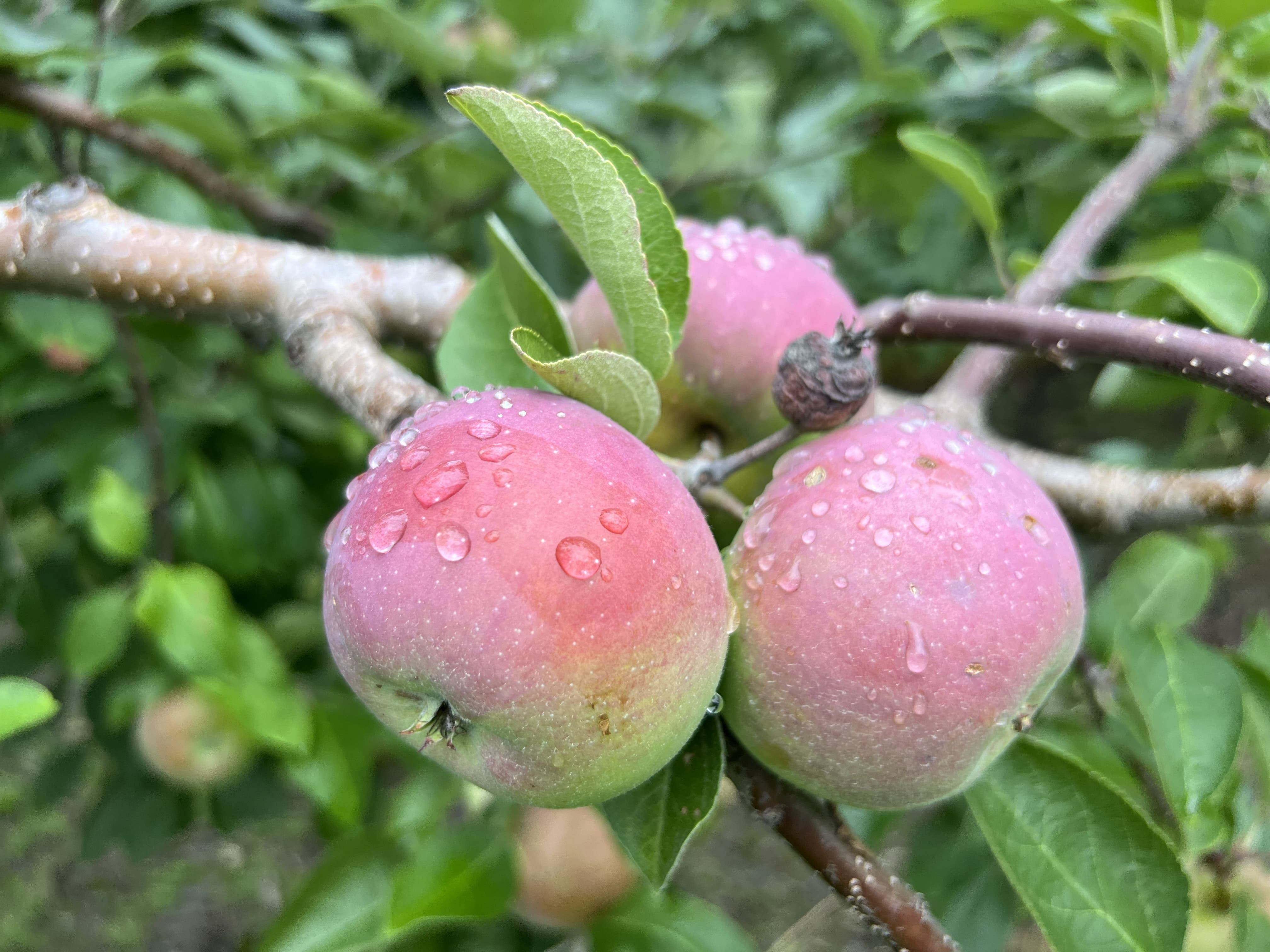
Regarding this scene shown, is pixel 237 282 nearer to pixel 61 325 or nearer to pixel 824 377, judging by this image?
pixel 61 325

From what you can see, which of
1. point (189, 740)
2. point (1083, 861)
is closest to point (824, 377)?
point (1083, 861)

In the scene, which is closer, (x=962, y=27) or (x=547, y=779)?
(x=547, y=779)

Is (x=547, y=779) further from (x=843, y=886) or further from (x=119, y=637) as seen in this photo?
(x=119, y=637)

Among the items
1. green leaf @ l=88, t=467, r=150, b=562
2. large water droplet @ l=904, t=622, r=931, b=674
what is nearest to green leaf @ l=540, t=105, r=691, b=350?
large water droplet @ l=904, t=622, r=931, b=674

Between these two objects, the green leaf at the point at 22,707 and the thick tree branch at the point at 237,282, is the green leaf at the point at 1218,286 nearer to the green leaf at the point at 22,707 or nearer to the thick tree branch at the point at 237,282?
the thick tree branch at the point at 237,282

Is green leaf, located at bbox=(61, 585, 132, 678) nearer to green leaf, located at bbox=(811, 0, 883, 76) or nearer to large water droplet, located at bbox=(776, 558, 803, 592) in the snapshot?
large water droplet, located at bbox=(776, 558, 803, 592)

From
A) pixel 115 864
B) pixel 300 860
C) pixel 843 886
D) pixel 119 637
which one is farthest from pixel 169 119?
pixel 115 864
